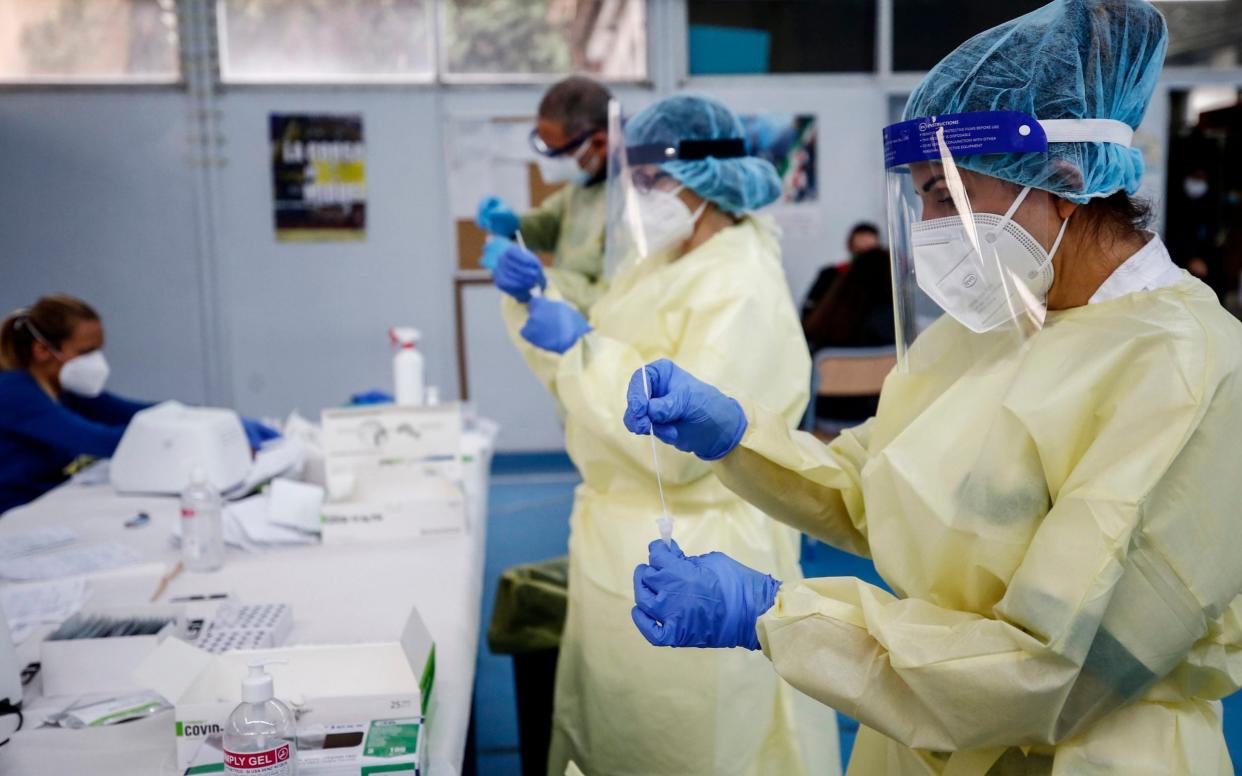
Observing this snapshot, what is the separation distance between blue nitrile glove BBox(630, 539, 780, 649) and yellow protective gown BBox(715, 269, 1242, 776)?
0.05 m

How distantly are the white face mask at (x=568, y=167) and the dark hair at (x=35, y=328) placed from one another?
1.44 metres

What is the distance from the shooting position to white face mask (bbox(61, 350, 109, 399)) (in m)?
2.98

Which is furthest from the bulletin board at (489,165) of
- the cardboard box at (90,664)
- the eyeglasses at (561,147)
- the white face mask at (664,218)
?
the cardboard box at (90,664)

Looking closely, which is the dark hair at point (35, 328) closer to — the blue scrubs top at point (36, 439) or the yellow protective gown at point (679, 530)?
the blue scrubs top at point (36, 439)

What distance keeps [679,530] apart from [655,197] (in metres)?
0.61

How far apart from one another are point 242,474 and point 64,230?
3670mm

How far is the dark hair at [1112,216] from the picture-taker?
3.34 feet

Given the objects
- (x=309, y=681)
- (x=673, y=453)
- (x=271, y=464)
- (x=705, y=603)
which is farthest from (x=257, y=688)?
(x=271, y=464)

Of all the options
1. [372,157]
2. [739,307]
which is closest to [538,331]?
[739,307]

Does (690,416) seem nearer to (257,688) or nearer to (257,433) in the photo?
(257,688)

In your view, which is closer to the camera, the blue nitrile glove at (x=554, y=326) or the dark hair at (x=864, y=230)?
the blue nitrile glove at (x=554, y=326)

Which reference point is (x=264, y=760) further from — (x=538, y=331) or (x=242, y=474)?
(x=242, y=474)

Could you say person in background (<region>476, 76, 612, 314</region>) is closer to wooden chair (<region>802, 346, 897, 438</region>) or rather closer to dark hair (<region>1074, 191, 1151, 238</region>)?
wooden chair (<region>802, 346, 897, 438</region>)

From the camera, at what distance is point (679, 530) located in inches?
69.8
